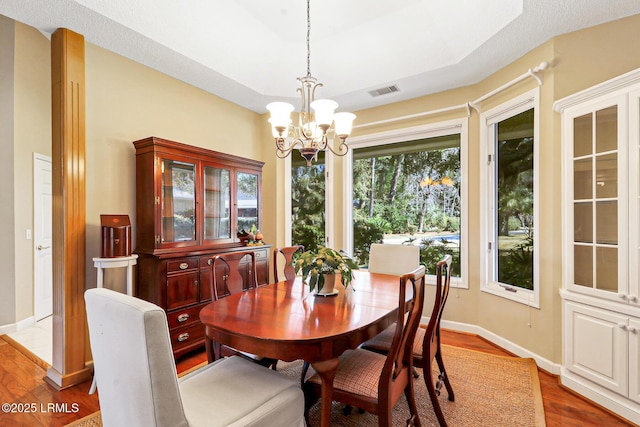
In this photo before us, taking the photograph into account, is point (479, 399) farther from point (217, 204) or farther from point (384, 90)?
point (384, 90)

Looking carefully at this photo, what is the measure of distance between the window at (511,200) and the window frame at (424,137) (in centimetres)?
21

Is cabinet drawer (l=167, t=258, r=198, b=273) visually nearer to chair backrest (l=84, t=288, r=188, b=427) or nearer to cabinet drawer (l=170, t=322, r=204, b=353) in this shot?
cabinet drawer (l=170, t=322, r=204, b=353)

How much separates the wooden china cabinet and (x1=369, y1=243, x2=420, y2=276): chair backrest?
1.41 m

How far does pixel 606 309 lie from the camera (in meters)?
2.19

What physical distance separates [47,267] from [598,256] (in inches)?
230

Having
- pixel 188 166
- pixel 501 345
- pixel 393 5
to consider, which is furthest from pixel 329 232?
pixel 393 5

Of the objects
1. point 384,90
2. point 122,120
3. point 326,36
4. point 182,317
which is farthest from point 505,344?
point 122,120

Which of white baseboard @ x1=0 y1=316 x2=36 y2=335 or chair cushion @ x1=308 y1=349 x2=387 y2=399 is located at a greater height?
chair cushion @ x1=308 y1=349 x2=387 y2=399

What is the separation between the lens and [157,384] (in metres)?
1.07

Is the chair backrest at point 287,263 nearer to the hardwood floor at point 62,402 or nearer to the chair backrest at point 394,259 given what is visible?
the chair backrest at point 394,259

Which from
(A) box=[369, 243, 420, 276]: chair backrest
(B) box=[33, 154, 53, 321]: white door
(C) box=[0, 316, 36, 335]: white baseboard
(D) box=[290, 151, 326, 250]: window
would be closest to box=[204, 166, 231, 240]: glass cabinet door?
(D) box=[290, 151, 326, 250]: window

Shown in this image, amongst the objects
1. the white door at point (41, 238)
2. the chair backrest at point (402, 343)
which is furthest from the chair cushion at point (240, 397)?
the white door at point (41, 238)

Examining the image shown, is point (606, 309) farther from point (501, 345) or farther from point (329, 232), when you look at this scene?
point (329, 232)

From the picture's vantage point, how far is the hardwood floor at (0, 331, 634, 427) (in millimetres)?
2018
